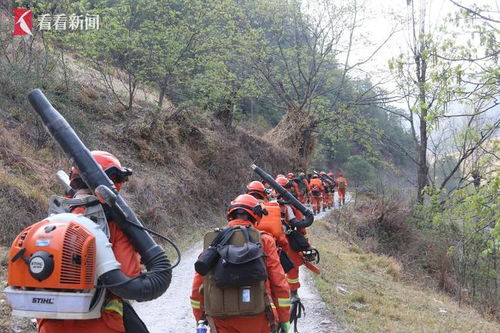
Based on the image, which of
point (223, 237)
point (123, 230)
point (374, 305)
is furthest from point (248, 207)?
point (374, 305)

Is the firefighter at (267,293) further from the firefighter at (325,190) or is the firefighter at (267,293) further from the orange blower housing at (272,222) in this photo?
the firefighter at (325,190)

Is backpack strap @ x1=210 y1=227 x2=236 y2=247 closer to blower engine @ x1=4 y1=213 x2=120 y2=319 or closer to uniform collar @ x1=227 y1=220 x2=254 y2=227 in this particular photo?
uniform collar @ x1=227 y1=220 x2=254 y2=227

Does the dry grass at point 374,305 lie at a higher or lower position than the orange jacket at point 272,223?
lower

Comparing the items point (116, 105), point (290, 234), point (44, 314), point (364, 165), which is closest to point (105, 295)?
point (44, 314)

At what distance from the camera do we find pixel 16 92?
12.3m

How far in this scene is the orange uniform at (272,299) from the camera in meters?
3.61

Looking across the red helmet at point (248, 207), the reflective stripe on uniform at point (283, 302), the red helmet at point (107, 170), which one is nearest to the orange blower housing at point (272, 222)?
the red helmet at point (248, 207)

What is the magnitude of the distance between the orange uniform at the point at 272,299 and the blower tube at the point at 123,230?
1.42m

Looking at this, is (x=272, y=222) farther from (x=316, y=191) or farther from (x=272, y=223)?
(x=316, y=191)

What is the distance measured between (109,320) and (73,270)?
415mm

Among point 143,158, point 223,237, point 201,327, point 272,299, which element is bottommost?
point 201,327

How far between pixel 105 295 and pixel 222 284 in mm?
1238

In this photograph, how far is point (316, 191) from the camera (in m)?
21.3

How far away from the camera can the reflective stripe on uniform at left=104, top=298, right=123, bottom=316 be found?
7.76ft
